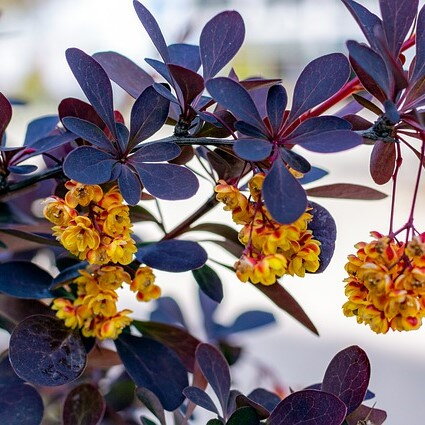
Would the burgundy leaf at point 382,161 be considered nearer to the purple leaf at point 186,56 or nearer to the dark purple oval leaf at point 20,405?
the purple leaf at point 186,56

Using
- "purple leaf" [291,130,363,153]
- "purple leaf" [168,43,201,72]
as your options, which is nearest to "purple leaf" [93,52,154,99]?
"purple leaf" [168,43,201,72]

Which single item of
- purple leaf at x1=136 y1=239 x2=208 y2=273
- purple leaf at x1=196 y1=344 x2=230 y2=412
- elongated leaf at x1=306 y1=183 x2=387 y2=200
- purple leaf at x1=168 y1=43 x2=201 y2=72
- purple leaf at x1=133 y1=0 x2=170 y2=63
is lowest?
purple leaf at x1=196 y1=344 x2=230 y2=412

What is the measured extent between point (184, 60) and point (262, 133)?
0.11 metres

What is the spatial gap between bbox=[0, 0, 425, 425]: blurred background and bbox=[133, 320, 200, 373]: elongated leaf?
0.63 ft

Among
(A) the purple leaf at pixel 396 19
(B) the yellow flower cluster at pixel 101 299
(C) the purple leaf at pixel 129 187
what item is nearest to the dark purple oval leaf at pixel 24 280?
(B) the yellow flower cluster at pixel 101 299

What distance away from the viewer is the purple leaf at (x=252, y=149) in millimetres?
318

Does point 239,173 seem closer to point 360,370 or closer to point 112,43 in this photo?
point 360,370

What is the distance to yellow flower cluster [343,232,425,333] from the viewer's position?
0.33 m

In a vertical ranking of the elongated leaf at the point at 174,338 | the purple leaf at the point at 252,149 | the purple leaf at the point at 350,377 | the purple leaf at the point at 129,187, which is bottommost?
the elongated leaf at the point at 174,338

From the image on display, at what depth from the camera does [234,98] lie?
333 millimetres

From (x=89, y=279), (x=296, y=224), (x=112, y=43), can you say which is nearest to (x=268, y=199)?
(x=296, y=224)

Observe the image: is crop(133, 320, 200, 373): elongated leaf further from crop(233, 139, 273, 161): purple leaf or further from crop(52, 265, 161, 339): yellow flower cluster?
Answer: crop(233, 139, 273, 161): purple leaf

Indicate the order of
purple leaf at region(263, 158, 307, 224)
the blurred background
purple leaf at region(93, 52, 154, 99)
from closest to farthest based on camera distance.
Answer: purple leaf at region(263, 158, 307, 224), purple leaf at region(93, 52, 154, 99), the blurred background

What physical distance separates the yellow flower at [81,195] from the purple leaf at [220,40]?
0.29 ft
